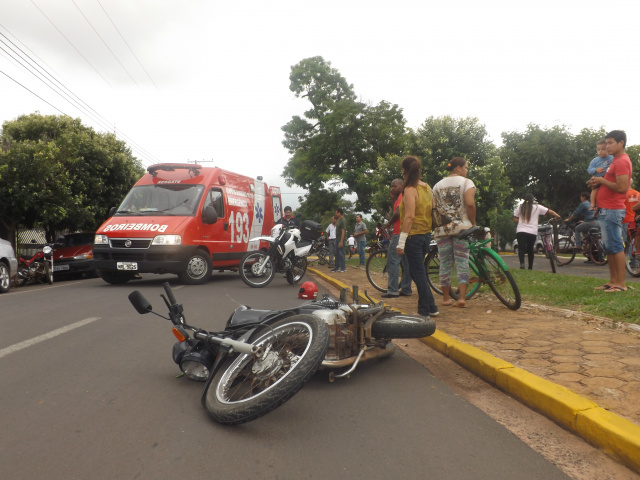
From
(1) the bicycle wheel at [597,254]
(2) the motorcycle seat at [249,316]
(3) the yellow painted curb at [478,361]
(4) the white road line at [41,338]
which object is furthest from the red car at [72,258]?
(1) the bicycle wheel at [597,254]

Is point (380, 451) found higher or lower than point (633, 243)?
lower

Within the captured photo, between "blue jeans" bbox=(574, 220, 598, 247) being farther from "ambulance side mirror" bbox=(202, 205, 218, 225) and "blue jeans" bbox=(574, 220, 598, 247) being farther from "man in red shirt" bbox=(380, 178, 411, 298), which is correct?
"ambulance side mirror" bbox=(202, 205, 218, 225)

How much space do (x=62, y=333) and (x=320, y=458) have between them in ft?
13.0

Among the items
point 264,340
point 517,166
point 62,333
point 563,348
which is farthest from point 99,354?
point 517,166

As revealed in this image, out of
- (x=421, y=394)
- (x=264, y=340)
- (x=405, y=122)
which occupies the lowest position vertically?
(x=421, y=394)

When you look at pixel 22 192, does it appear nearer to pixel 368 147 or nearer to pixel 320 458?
pixel 320 458

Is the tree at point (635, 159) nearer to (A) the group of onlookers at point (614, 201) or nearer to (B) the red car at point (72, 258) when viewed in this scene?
(A) the group of onlookers at point (614, 201)

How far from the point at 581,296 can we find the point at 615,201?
125 centimetres

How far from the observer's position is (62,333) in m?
5.25

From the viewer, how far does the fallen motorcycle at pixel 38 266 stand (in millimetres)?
12938

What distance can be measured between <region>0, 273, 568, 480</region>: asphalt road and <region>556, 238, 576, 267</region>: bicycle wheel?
33.0ft

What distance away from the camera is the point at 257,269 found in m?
10.2

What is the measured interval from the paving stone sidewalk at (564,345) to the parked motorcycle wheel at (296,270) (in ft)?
15.2

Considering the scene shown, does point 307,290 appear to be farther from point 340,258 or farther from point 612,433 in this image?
point 340,258
